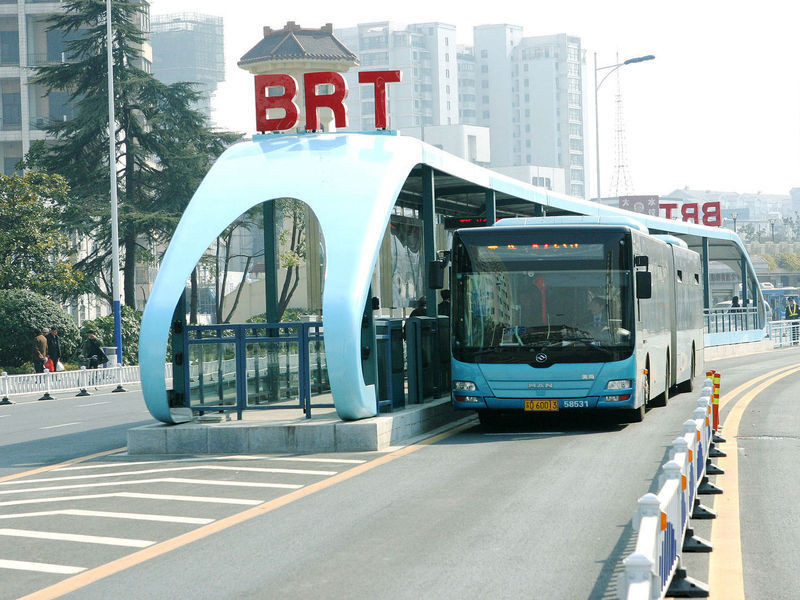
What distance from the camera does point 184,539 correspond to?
31.1 ft

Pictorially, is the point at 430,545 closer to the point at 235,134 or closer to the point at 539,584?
the point at 539,584

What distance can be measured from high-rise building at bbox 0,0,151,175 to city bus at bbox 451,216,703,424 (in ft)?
178

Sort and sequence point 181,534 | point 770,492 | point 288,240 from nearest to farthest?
1. point 181,534
2. point 770,492
3. point 288,240

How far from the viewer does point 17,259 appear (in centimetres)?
4253

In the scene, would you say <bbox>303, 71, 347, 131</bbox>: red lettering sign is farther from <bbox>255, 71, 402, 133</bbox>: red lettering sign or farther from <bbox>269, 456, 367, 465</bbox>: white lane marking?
<bbox>269, 456, 367, 465</bbox>: white lane marking

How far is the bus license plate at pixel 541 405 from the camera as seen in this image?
16.9m

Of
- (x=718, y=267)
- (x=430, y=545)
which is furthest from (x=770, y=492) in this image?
(x=718, y=267)

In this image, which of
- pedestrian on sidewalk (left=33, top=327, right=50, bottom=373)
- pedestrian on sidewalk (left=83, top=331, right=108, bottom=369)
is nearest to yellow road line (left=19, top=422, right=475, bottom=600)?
pedestrian on sidewalk (left=33, top=327, right=50, bottom=373)

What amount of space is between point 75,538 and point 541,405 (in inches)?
333

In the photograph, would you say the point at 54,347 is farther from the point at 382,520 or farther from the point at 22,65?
the point at 22,65

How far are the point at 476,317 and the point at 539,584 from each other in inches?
385

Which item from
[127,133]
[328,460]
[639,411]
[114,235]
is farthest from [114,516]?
[127,133]

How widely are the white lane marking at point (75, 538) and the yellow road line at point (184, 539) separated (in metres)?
0.22

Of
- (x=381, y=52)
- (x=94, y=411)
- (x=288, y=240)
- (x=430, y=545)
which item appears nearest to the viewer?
(x=430, y=545)
